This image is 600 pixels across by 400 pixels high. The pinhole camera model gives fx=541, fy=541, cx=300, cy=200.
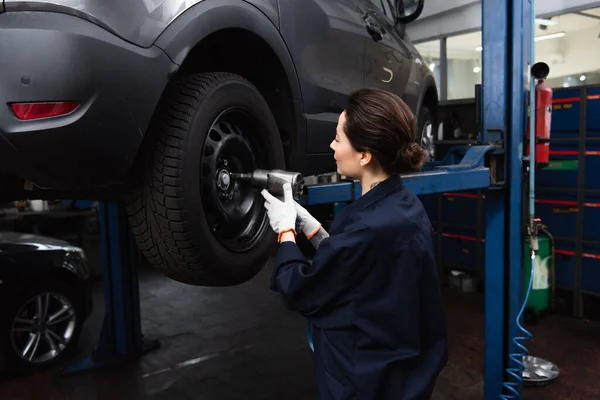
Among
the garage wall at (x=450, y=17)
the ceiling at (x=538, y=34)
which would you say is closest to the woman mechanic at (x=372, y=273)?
the garage wall at (x=450, y=17)

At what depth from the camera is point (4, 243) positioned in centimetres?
378

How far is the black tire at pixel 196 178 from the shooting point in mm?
1518

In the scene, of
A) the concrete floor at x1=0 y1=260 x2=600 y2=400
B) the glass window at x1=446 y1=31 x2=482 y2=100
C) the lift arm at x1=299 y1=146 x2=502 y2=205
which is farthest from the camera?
the glass window at x1=446 y1=31 x2=482 y2=100

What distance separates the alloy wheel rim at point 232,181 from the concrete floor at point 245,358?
6.70ft

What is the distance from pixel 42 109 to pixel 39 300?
2.90m

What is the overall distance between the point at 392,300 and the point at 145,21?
976mm

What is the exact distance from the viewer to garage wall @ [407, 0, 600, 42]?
601 cm

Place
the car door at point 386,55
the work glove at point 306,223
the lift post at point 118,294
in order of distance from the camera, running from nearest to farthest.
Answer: the work glove at point 306,223
the car door at point 386,55
the lift post at point 118,294

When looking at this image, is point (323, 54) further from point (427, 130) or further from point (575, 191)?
point (575, 191)

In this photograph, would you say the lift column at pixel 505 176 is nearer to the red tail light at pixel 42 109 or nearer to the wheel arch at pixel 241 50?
the wheel arch at pixel 241 50

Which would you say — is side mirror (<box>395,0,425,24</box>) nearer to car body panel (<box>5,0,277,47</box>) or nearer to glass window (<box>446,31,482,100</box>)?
car body panel (<box>5,0,277,47</box>)

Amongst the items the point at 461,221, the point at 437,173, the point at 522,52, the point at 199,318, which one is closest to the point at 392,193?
the point at 437,173

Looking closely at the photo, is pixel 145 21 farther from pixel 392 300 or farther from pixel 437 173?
pixel 437 173

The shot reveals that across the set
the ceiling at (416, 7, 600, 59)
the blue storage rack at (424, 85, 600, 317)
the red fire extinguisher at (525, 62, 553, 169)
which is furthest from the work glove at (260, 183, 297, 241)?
the ceiling at (416, 7, 600, 59)
